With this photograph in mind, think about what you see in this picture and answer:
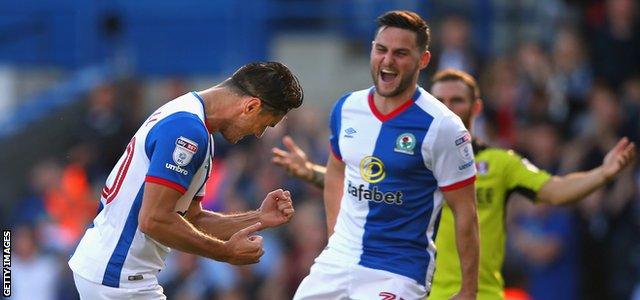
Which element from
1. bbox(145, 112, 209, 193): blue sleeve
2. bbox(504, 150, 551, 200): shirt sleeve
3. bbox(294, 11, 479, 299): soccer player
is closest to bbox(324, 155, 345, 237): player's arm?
bbox(294, 11, 479, 299): soccer player

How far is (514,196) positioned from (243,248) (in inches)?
260

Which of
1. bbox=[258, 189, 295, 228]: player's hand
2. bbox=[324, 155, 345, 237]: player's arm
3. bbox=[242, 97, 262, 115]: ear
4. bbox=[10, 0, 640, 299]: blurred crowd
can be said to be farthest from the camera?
bbox=[10, 0, 640, 299]: blurred crowd

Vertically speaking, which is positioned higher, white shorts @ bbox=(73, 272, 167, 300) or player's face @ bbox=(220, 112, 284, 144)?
player's face @ bbox=(220, 112, 284, 144)

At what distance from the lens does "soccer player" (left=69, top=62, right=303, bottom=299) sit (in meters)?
6.84

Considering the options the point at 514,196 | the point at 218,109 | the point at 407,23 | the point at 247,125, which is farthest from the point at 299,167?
the point at 514,196

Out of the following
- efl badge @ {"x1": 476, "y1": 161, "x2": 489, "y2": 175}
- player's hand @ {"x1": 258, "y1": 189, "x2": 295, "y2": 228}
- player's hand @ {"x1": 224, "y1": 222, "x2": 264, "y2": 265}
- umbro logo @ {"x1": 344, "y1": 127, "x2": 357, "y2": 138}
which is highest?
umbro logo @ {"x1": 344, "y1": 127, "x2": 357, "y2": 138}

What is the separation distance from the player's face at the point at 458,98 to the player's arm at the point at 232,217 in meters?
1.74

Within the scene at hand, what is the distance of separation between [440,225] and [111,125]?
27.5 feet

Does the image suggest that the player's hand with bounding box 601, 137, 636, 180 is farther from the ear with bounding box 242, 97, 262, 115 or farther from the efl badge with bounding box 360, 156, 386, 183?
the ear with bounding box 242, 97, 262, 115

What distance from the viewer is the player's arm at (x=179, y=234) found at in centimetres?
681

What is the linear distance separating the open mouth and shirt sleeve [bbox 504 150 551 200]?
4.53 ft

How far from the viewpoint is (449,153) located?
25.4ft

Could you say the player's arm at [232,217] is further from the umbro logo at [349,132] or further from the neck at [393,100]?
the neck at [393,100]

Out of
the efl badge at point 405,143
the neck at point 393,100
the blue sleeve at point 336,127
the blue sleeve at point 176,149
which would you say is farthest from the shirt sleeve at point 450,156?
the blue sleeve at point 176,149
